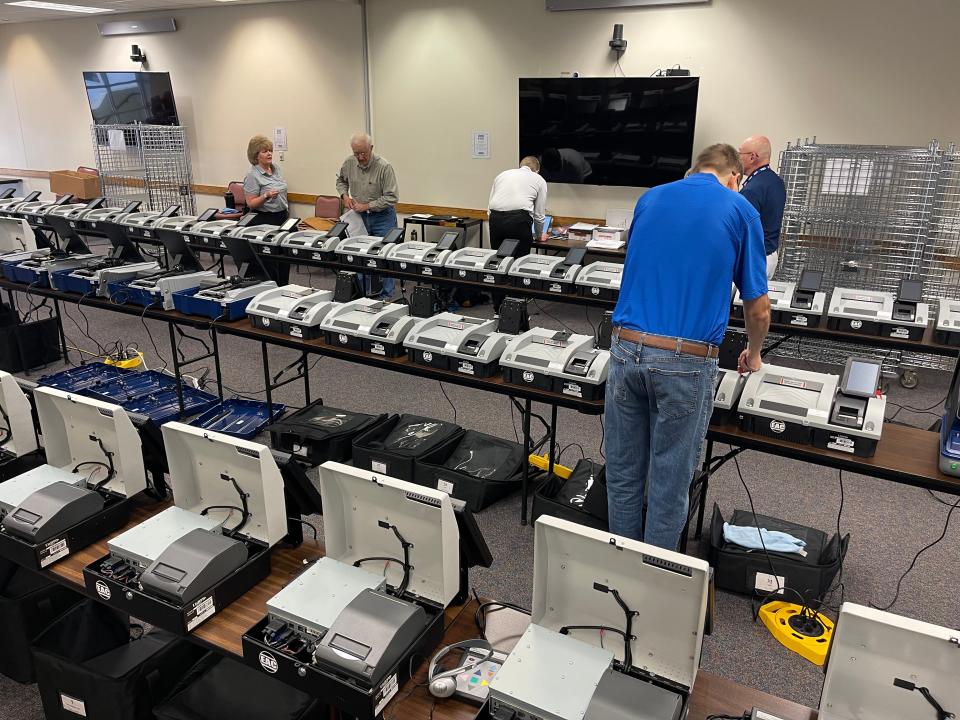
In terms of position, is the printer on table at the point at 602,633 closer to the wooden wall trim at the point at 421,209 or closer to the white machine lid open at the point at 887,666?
the white machine lid open at the point at 887,666

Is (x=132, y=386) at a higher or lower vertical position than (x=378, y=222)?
lower

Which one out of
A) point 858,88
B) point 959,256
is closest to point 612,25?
point 858,88

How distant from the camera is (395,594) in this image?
1699 mm

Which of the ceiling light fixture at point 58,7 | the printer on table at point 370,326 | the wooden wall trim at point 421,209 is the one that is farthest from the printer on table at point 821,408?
the ceiling light fixture at point 58,7

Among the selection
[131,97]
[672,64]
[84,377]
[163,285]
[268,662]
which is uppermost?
[672,64]

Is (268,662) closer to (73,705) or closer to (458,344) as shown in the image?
(73,705)

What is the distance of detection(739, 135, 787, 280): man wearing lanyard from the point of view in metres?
4.34

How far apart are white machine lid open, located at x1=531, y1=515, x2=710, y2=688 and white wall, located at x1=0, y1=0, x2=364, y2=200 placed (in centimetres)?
725

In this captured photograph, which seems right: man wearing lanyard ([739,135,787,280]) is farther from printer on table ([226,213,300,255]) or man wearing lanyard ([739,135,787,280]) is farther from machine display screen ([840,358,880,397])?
printer on table ([226,213,300,255])

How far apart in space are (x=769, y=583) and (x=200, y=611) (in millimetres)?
1978

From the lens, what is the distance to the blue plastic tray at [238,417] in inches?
155

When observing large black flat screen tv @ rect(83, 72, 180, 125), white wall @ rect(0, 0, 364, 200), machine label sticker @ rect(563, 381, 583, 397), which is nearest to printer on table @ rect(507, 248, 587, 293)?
machine label sticker @ rect(563, 381, 583, 397)

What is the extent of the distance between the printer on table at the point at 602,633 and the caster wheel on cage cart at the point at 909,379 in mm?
4266

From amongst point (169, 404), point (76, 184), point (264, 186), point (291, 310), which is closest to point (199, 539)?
point (291, 310)
